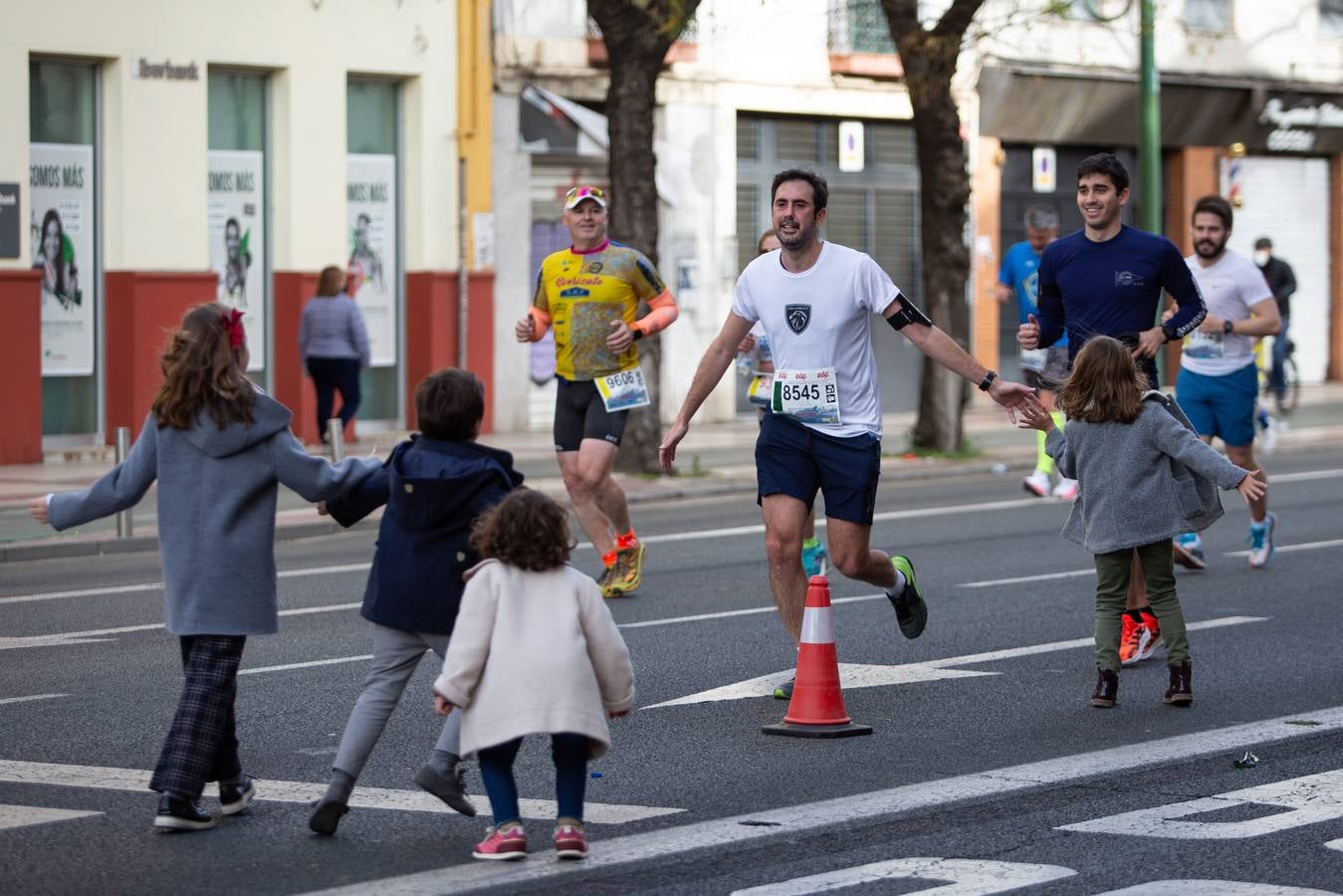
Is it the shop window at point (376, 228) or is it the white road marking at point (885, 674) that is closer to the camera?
the white road marking at point (885, 674)

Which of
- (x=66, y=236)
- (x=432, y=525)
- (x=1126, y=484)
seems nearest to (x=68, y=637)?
(x=432, y=525)

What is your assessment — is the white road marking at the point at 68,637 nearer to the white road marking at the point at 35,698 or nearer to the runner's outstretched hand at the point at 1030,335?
the white road marking at the point at 35,698

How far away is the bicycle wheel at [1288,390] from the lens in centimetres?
2806

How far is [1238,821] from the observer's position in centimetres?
662

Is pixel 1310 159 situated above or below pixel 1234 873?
above

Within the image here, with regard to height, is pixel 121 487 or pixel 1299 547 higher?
pixel 121 487

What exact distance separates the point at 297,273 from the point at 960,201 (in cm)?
673

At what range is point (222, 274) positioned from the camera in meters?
23.1

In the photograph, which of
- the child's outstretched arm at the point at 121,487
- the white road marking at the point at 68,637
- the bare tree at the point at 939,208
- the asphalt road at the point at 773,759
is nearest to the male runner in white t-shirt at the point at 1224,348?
the asphalt road at the point at 773,759

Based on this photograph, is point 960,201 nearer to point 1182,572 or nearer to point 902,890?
point 1182,572

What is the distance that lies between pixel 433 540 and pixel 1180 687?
3.45 meters

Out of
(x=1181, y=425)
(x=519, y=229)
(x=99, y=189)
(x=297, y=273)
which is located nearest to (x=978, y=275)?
(x=519, y=229)

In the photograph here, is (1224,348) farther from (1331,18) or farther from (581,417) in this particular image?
(1331,18)

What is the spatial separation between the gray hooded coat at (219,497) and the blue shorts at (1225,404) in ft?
22.8
